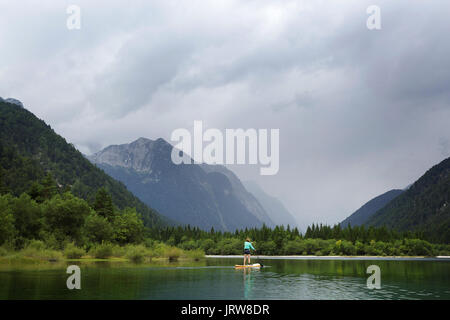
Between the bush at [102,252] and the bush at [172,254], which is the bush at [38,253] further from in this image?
the bush at [172,254]

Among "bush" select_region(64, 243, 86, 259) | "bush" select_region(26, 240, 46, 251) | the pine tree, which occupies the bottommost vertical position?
"bush" select_region(64, 243, 86, 259)

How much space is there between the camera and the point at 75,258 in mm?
86375

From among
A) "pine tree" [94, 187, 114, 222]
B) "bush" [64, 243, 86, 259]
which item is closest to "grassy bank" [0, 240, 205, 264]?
"bush" [64, 243, 86, 259]

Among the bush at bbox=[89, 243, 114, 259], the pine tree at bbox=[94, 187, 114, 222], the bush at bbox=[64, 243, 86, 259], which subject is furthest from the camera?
the pine tree at bbox=[94, 187, 114, 222]

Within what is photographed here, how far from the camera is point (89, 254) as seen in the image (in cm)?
9456

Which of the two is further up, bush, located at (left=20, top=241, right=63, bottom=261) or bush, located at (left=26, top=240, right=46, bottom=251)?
bush, located at (left=26, top=240, right=46, bottom=251)

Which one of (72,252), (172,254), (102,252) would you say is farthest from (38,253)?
(172,254)

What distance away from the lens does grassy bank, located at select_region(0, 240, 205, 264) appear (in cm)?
6638

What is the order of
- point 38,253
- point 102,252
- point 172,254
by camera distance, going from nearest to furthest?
point 38,253, point 102,252, point 172,254

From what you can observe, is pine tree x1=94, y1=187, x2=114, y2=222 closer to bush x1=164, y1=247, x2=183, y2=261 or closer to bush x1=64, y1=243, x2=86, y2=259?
bush x1=164, y1=247, x2=183, y2=261

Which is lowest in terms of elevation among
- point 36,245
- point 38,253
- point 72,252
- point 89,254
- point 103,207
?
point 89,254

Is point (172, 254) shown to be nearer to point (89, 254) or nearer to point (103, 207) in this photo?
point (89, 254)

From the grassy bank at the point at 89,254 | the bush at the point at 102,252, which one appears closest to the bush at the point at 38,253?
the grassy bank at the point at 89,254
